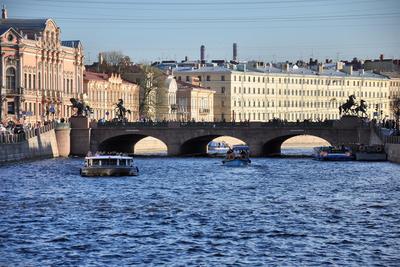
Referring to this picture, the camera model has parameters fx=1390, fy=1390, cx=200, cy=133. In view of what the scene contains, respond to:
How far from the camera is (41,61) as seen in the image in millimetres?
109125

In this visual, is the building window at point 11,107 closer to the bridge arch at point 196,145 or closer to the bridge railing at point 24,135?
the bridge railing at point 24,135

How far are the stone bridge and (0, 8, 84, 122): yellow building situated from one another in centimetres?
750

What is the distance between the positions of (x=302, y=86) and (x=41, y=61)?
7262 cm

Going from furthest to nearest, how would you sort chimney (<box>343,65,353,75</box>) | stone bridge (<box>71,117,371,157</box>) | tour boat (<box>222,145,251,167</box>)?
1. chimney (<box>343,65,353,75</box>)
2. stone bridge (<box>71,117,371,157</box>)
3. tour boat (<box>222,145,251,167</box>)

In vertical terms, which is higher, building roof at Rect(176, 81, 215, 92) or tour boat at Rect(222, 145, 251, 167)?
building roof at Rect(176, 81, 215, 92)

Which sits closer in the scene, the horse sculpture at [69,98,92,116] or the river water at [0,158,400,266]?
the river water at [0,158,400,266]

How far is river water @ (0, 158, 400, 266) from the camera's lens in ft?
117

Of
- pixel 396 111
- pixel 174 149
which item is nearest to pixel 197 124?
pixel 174 149

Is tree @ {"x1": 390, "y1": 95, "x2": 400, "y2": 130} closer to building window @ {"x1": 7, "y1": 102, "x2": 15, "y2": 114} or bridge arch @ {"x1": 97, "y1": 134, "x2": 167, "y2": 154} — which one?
bridge arch @ {"x1": 97, "y1": 134, "x2": 167, "y2": 154}

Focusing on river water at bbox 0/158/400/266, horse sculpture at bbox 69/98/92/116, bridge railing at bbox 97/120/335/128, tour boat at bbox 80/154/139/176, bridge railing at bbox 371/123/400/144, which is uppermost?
horse sculpture at bbox 69/98/92/116

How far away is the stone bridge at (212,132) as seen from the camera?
3738 inches

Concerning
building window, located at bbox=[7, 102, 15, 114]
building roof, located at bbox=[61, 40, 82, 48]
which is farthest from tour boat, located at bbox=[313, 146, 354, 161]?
building roof, located at bbox=[61, 40, 82, 48]

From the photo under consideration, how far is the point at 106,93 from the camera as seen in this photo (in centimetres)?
12912

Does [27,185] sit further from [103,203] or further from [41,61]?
[41,61]
